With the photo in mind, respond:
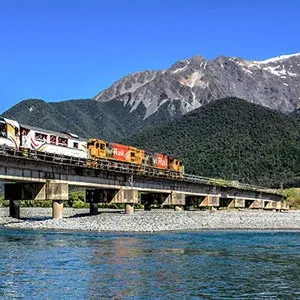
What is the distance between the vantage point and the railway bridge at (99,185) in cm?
5593

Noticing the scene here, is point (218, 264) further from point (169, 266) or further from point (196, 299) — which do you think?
point (196, 299)

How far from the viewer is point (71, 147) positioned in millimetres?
68375

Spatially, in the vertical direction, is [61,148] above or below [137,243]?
above

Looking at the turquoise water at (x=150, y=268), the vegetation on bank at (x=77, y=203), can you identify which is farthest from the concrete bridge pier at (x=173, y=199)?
the turquoise water at (x=150, y=268)

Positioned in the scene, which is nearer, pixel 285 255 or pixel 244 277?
pixel 244 277

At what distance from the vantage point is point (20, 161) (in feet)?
179

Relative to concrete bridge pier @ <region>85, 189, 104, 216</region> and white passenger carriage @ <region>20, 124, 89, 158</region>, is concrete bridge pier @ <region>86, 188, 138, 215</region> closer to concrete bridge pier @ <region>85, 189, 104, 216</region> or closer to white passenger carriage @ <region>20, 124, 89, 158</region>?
concrete bridge pier @ <region>85, 189, 104, 216</region>

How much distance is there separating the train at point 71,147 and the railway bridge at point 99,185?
4.49 ft

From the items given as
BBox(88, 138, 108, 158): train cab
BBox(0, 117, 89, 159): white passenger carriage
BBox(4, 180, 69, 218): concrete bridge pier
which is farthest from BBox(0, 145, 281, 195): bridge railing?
BBox(4, 180, 69, 218): concrete bridge pier

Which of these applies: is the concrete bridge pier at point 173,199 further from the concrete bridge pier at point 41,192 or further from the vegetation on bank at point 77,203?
the concrete bridge pier at point 41,192

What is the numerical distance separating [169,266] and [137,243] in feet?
36.4

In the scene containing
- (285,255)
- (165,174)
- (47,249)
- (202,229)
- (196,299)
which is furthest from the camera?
(165,174)

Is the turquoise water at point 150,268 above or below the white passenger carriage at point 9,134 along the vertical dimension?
below

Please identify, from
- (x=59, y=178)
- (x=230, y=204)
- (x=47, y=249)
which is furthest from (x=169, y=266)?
(x=230, y=204)
